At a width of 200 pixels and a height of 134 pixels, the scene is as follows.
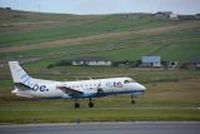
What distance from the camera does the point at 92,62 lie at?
7594 cm

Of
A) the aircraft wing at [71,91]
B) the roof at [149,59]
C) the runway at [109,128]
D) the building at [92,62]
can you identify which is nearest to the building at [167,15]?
the roof at [149,59]

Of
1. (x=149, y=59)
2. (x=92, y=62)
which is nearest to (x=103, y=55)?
(x=92, y=62)

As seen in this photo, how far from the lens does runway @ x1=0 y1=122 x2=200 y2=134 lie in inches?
1008

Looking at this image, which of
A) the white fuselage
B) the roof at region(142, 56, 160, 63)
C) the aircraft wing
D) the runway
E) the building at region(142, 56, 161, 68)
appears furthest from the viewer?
the roof at region(142, 56, 160, 63)

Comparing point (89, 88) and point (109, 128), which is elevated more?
point (89, 88)

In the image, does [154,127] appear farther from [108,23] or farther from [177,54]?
[108,23]

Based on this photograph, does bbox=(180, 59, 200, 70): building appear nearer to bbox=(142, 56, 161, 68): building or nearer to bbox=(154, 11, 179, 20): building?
bbox=(142, 56, 161, 68): building

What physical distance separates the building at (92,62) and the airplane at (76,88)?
23.8 meters

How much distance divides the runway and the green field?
2.76m

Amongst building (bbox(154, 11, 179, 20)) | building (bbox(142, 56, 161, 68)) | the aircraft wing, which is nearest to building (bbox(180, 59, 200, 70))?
building (bbox(142, 56, 161, 68))

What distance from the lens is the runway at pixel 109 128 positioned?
25.6m

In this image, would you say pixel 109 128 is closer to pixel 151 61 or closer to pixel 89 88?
pixel 89 88

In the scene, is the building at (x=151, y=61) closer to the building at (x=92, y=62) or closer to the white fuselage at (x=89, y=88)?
the building at (x=92, y=62)

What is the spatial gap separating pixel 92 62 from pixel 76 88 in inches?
1085
